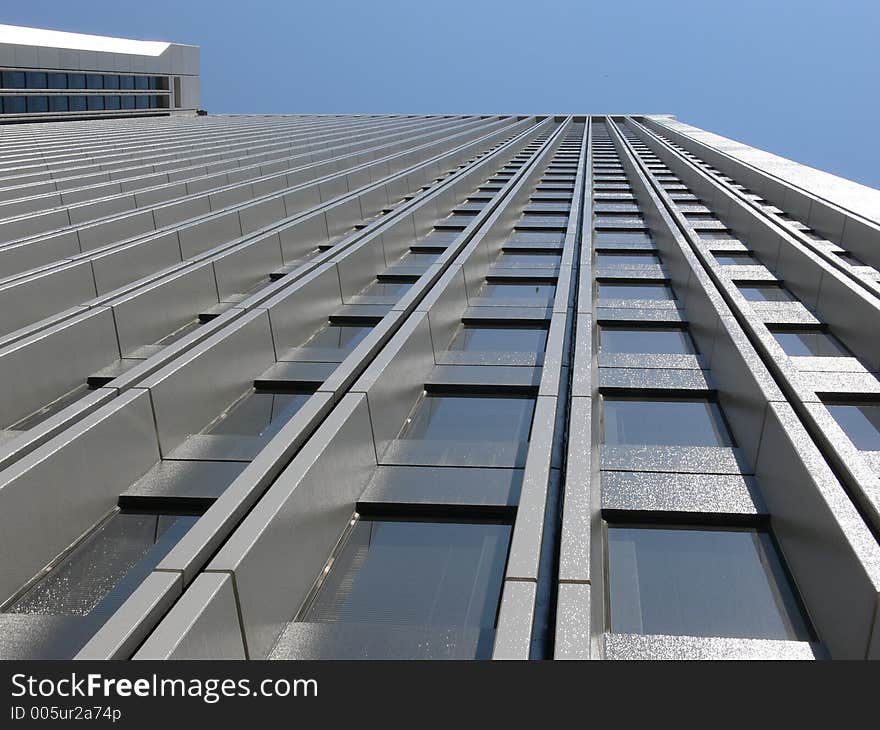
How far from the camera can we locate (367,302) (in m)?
14.0

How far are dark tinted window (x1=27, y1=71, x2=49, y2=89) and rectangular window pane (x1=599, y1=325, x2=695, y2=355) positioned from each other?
60.0m

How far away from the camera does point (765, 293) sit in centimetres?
1499

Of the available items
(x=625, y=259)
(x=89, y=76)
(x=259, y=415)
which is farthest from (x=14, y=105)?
(x=259, y=415)

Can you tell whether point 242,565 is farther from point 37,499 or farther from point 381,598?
point 37,499

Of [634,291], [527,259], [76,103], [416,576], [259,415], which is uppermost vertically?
[76,103]

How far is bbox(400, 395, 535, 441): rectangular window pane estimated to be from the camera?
902cm

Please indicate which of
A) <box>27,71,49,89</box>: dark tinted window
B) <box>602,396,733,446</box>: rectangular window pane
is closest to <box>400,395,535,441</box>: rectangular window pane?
<box>602,396,733,446</box>: rectangular window pane

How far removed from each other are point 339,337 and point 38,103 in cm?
5982

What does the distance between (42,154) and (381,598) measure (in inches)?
1011

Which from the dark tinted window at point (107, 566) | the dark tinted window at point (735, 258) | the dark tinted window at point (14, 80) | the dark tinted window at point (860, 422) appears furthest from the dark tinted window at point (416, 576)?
the dark tinted window at point (14, 80)

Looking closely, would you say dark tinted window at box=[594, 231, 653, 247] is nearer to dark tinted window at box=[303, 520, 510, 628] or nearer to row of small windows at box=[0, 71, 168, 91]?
dark tinted window at box=[303, 520, 510, 628]

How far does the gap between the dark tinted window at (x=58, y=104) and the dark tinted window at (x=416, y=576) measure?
215ft

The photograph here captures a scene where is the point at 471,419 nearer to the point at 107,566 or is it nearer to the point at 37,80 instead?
the point at 107,566
